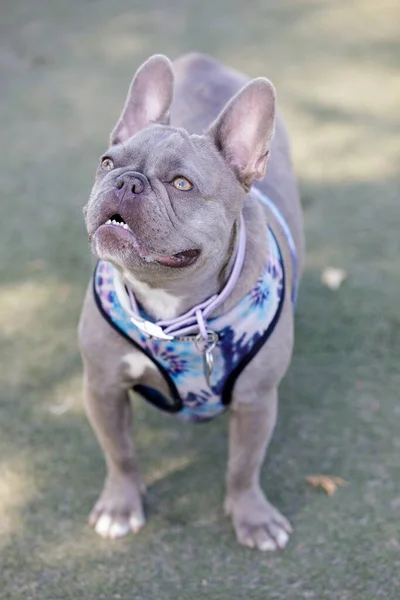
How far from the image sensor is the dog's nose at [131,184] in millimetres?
2025

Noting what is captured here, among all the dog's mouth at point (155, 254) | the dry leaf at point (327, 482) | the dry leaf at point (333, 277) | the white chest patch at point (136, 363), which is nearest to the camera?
the dog's mouth at point (155, 254)

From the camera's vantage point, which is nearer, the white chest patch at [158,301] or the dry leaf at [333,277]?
the white chest patch at [158,301]

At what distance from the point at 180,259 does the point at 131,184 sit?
24 cm

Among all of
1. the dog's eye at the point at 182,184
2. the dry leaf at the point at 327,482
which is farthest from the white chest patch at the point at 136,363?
the dry leaf at the point at 327,482

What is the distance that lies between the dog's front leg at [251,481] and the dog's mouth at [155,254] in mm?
632

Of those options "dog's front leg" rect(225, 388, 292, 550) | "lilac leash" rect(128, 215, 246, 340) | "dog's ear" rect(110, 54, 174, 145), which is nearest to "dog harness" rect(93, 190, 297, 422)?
"lilac leash" rect(128, 215, 246, 340)

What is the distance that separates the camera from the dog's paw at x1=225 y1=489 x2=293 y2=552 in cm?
273

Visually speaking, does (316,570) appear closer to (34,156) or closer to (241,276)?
(241,276)

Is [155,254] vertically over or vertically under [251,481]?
over

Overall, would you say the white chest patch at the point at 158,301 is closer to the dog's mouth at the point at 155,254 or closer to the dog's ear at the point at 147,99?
the dog's mouth at the point at 155,254

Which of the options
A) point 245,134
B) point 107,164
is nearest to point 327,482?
point 245,134

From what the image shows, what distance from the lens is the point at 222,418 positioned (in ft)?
10.7

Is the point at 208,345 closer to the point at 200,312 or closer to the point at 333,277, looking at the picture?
the point at 200,312

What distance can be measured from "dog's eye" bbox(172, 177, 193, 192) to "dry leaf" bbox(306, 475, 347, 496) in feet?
4.54
